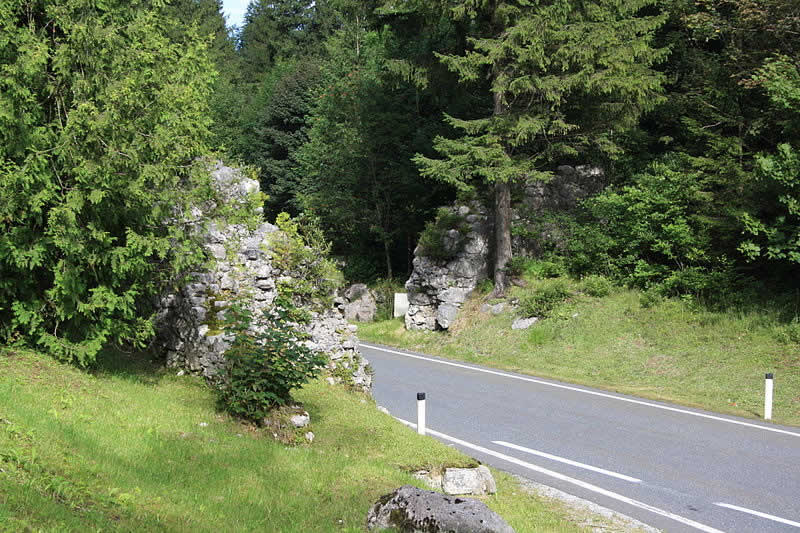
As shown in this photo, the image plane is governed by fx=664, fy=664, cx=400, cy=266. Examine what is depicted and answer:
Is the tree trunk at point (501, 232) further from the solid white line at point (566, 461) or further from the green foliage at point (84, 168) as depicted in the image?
the green foliage at point (84, 168)

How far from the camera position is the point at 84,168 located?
27.2ft

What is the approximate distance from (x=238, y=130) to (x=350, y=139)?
57.8ft

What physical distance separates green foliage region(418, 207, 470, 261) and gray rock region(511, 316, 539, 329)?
13.3ft

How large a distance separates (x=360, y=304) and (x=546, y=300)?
1006 centimetres

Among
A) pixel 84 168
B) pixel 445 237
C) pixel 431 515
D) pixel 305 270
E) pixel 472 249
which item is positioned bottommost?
pixel 431 515

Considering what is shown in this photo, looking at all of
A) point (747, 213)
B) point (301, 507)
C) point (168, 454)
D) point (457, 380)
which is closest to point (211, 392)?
point (168, 454)

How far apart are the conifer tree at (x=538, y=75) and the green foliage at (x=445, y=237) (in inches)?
64.6

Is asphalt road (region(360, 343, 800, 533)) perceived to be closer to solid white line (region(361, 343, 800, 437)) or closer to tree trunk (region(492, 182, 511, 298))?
solid white line (region(361, 343, 800, 437))

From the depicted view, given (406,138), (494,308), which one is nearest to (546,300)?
(494,308)

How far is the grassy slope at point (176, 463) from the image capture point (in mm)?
5188

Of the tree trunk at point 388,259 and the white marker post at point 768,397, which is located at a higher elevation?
the tree trunk at point 388,259

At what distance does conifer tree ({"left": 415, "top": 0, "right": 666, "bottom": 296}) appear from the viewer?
780 inches

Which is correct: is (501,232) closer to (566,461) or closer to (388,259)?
(388,259)

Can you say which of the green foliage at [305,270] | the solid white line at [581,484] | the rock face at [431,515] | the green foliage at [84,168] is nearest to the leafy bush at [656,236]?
the green foliage at [305,270]
